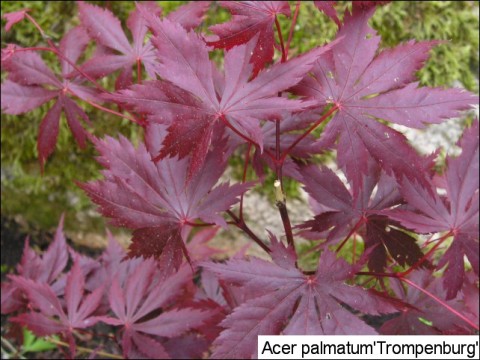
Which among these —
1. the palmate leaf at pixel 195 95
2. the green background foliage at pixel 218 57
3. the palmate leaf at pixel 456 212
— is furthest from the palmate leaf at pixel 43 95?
the palmate leaf at pixel 456 212

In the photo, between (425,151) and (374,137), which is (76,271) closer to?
(374,137)

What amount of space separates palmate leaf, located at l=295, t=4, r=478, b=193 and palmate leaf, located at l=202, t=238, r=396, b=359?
7.0 inches

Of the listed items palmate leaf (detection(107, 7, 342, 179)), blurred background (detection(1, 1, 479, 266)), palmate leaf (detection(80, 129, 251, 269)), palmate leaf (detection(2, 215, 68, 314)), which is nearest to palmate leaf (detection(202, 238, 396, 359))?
palmate leaf (detection(80, 129, 251, 269))

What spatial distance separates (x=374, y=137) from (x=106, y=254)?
37.2 inches

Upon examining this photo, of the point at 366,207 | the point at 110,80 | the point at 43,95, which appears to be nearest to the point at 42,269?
the point at 43,95

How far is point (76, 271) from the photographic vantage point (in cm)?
126

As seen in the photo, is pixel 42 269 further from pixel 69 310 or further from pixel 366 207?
pixel 366 207

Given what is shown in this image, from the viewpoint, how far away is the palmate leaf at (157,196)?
885 mm

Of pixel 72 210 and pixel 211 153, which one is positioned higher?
pixel 72 210

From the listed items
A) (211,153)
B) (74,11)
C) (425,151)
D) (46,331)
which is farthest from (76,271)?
(425,151)

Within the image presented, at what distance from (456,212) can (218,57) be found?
0.98 metres

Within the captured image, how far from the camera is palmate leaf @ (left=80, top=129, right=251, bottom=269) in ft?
2.90

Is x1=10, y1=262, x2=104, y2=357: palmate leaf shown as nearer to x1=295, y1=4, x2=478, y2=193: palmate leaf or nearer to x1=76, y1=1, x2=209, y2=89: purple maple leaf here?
x1=76, y1=1, x2=209, y2=89: purple maple leaf

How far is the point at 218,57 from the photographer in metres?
1.63
